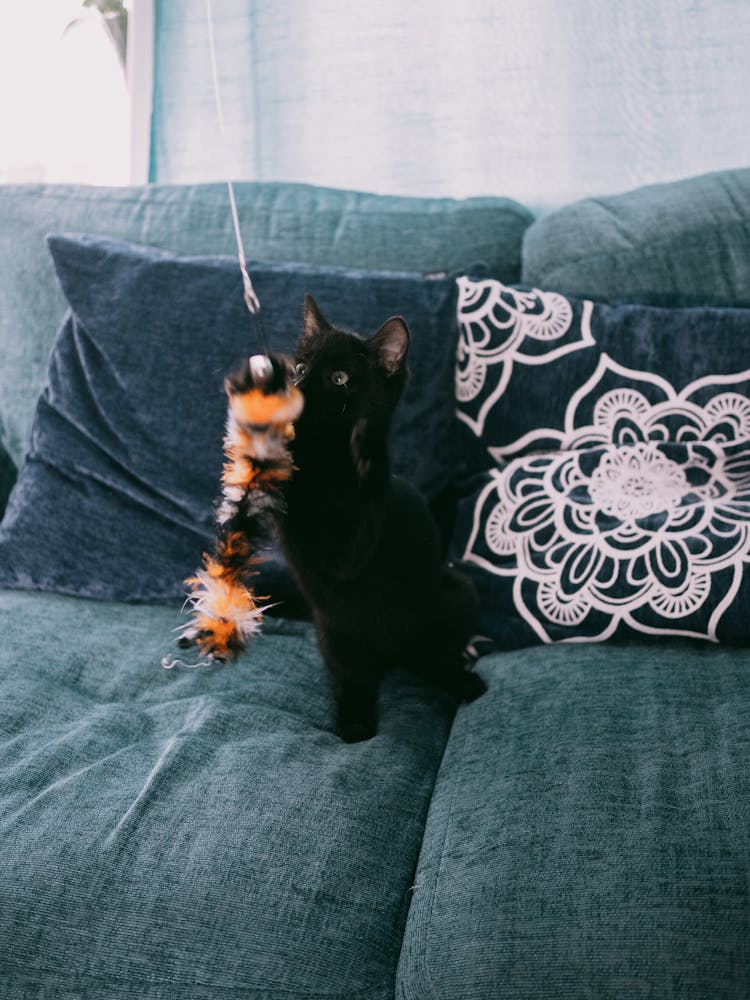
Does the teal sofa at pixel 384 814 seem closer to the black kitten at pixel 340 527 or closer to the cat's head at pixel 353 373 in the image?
the black kitten at pixel 340 527

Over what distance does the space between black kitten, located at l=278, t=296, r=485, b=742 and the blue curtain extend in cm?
101

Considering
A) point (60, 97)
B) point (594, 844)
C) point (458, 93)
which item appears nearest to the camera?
point (594, 844)

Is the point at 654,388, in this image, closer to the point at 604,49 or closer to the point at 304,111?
the point at 604,49

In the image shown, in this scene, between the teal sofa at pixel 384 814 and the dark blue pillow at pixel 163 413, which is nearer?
the teal sofa at pixel 384 814

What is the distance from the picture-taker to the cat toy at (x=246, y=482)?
0.81 m

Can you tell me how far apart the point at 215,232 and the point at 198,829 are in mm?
1170

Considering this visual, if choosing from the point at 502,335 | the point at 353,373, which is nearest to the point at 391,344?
the point at 353,373

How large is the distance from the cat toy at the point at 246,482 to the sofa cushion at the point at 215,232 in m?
0.72

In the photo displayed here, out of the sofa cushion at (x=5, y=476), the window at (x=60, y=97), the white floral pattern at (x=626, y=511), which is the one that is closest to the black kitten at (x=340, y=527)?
the white floral pattern at (x=626, y=511)

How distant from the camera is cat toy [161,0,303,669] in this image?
81cm

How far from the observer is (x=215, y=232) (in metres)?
1.63

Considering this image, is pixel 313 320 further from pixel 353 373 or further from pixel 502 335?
pixel 502 335

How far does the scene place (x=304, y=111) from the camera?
203cm

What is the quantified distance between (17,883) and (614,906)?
1.93ft
